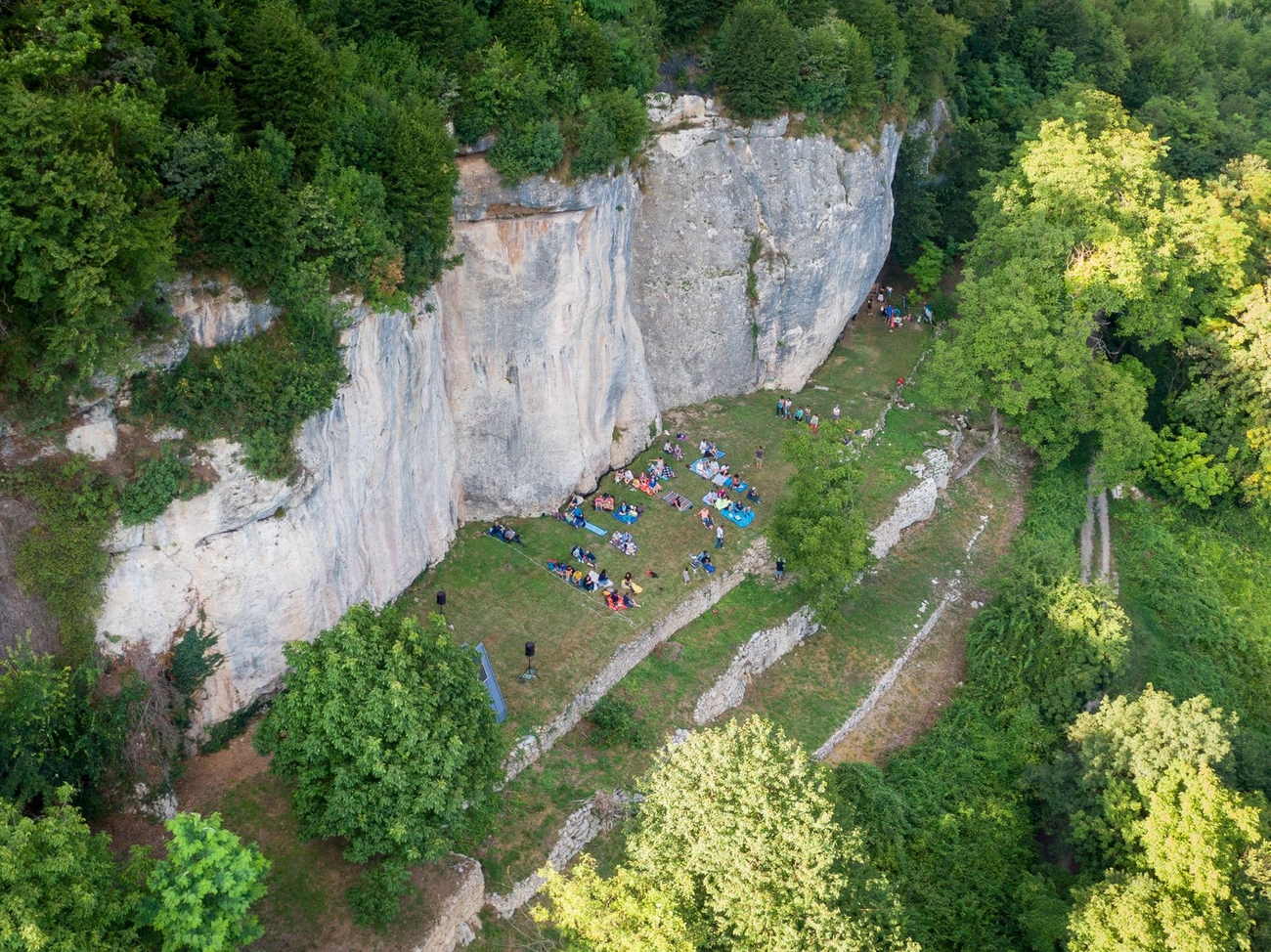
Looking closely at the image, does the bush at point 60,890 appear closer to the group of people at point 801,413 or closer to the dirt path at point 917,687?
the dirt path at point 917,687

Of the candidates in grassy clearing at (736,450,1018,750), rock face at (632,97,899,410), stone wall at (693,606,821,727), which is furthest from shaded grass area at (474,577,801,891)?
rock face at (632,97,899,410)

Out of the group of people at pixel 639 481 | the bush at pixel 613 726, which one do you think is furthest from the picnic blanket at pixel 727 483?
the bush at pixel 613 726

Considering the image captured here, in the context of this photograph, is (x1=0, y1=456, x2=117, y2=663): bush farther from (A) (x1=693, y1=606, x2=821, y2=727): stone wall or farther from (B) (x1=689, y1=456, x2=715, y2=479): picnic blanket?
(B) (x1=689, y1=456, x2=715, y2=479): picnic blanket

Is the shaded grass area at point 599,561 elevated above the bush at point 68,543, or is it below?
below

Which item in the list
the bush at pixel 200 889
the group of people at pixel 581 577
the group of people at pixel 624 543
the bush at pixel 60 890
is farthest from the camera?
the group of people at pixel 624 543

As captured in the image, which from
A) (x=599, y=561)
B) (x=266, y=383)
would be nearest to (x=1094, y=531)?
(x=599, y=561)

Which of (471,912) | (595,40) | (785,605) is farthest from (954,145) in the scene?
(471,912)

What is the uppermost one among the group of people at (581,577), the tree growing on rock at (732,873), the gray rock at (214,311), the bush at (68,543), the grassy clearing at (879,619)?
the gray rock at (214,311)

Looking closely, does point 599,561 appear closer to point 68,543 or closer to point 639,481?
point 639,481
